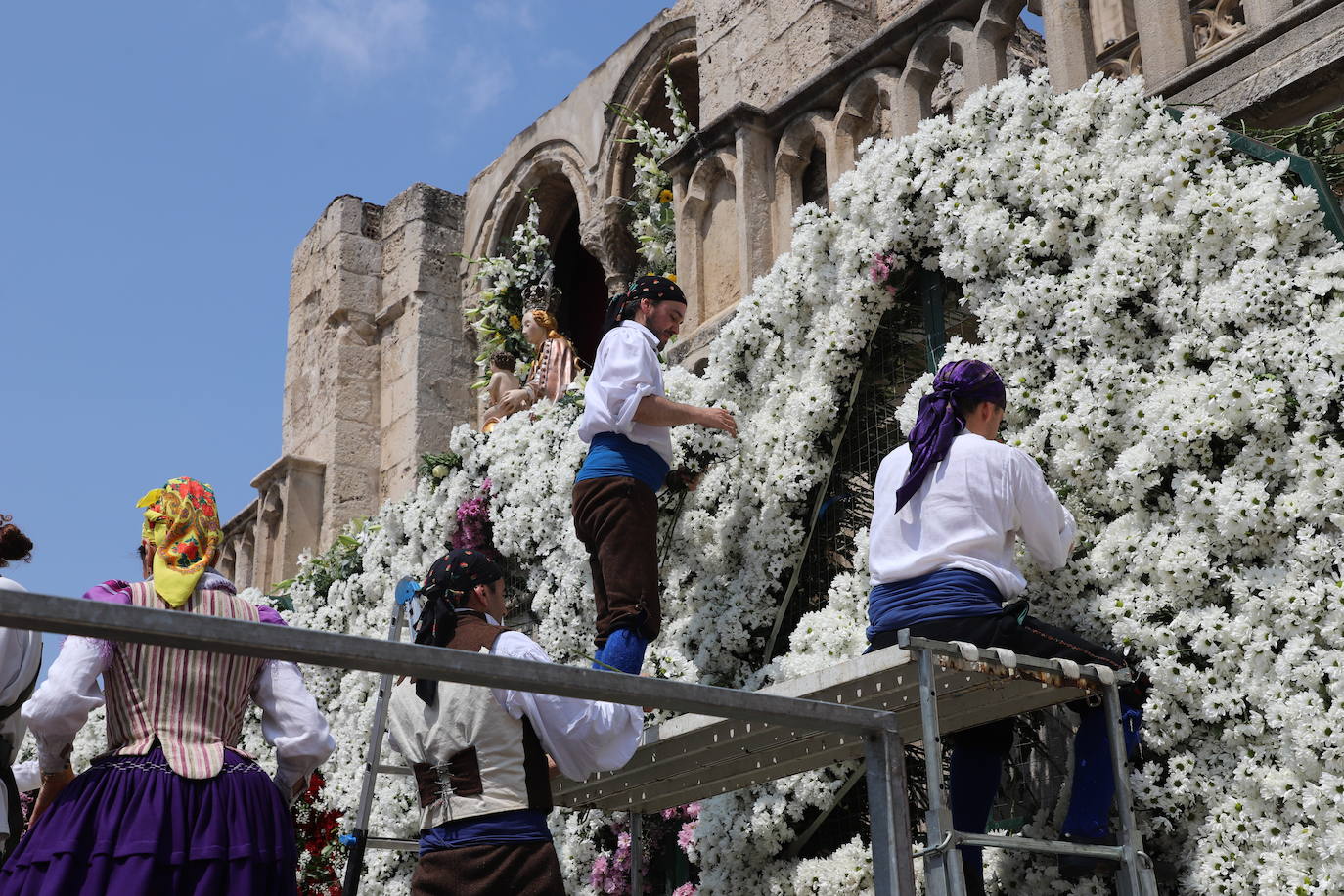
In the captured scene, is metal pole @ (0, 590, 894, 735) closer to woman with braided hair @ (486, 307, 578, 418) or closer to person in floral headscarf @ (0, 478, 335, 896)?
person in floral headscarf @ (0, 478, 335, 896)

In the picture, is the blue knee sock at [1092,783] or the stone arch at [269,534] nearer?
the blue knee sock at [1092,783]

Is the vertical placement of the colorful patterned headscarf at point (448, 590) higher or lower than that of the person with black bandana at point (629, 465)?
lower

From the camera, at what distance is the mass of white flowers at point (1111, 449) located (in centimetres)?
401

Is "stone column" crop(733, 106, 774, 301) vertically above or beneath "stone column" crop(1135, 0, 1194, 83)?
above

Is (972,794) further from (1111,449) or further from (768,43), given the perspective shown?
(768,43)

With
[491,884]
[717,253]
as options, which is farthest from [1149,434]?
[717,253]

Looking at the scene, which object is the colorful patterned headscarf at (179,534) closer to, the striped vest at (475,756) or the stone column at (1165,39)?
the striped vest at (475,756)

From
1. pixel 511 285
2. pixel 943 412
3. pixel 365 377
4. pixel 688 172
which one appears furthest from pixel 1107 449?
pixel 365 377

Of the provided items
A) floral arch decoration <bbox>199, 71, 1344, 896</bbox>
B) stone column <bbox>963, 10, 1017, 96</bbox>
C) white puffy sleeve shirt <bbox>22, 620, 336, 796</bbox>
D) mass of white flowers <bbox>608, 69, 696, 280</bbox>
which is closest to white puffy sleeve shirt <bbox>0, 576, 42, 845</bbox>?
white puffy sleeve shirt <bbox>22, 620, 336, 796</bbox>

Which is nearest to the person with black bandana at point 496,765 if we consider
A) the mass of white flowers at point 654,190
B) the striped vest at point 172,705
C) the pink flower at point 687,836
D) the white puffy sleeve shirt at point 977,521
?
the striped vest at point 172,705

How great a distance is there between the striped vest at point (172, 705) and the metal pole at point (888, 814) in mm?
1630

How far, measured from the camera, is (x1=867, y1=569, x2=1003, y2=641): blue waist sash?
397 cm

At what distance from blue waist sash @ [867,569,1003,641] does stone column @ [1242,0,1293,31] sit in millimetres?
2460

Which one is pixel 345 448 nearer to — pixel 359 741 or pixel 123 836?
pixel 359 741
